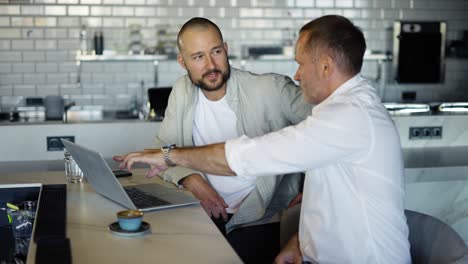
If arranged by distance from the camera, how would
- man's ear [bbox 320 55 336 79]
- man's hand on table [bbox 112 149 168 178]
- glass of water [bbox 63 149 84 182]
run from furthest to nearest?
glass of water [bbox 63 149 84 182] → man's hand on table [bbox 112 149 168 178] → man's ear [bbox 320 55 336 79]

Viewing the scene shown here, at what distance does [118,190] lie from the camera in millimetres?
2561

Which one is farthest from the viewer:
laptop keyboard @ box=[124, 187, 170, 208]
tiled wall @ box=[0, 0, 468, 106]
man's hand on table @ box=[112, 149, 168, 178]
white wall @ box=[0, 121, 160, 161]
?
tiled wall @ box=[0, 0, 468, 106]

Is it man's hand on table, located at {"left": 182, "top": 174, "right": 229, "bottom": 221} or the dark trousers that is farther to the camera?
the dark trousers

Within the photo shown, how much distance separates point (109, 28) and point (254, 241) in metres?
4.65

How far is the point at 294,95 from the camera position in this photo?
327cm

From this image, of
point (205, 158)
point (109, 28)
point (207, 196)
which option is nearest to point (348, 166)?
point (205, 158)

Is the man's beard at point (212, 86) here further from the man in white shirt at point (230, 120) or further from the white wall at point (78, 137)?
the white wall at point (78, 137)

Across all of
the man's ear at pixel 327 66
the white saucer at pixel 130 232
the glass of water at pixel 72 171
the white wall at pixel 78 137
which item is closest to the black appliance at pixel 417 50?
the white wall at pixel 78 137

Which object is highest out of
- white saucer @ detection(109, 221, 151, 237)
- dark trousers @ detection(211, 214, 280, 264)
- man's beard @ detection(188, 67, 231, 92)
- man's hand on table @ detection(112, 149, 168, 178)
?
man's beard @ detection(188, 67, 231, 92)

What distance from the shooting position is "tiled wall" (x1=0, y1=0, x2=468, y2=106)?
727cm

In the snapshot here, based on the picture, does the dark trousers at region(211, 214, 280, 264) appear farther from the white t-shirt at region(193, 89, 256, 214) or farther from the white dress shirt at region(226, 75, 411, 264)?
the white dress shirt at region(226, 75, 411, 264)

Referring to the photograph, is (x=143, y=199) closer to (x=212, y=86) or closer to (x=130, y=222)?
(x=130, y=222)

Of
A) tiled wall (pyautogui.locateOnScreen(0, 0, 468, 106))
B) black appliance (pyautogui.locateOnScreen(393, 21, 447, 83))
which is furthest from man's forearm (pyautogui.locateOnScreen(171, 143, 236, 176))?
black appliance (pyautogui.locateOnScreen(393, 21, 447, 83))

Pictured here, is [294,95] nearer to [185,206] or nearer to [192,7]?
[185,206]
